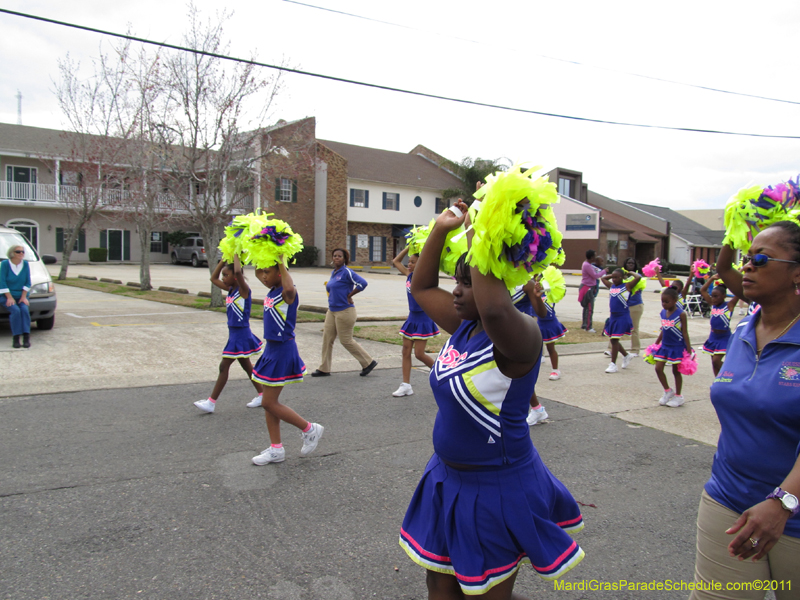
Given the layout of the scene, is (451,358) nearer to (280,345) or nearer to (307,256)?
(280,345)

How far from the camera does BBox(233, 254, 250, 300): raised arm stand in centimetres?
562

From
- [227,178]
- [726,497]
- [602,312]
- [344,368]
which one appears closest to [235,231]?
[344,368]

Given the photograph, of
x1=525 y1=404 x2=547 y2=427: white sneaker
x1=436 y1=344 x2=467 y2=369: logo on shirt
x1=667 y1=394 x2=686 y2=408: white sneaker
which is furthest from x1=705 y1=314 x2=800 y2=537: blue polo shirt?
x1=667 y1=394 x2=686 y2=408: white sneaker

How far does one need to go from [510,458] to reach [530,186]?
96 centimetres

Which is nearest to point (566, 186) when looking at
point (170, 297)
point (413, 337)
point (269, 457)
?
point (170, 297)

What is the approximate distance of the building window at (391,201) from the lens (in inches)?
1629

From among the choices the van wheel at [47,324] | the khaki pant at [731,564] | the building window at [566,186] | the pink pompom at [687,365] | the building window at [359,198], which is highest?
the building window at [566,186]

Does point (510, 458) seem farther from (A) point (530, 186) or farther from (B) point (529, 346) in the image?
(A) point (530, 186)

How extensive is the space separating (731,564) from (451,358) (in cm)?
123

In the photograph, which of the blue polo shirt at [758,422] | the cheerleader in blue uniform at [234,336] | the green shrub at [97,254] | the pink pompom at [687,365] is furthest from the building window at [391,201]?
the blue polo shirt at [758,422]

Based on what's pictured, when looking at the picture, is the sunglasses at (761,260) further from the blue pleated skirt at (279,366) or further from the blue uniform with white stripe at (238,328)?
the blue uniform with white stripe at (238,328)

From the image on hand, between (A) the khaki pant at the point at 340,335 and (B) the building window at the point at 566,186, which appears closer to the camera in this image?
(A) the khaki pant at the point at 340,335

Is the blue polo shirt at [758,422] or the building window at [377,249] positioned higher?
the building window at [377,249]

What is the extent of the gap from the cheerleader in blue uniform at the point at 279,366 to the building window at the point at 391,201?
36798 millimetres
